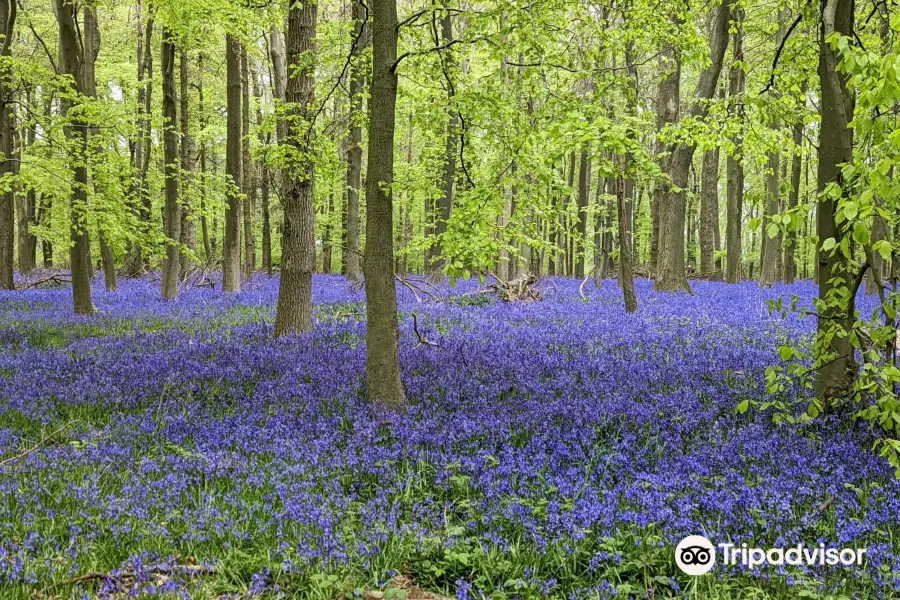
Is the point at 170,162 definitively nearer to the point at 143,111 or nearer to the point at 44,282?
the point at 143,111

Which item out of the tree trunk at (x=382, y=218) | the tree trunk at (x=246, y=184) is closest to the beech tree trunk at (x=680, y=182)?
the tree trunk at (x=382, y=218)

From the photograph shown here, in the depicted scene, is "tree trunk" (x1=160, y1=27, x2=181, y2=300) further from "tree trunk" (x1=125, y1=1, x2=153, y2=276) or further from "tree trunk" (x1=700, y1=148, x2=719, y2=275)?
"tree trunk" (x1=700, y1=148, x2=719, y2=275)

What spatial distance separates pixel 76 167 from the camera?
11719mm

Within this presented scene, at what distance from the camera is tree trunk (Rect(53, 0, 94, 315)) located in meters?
11.0

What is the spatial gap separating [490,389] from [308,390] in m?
2.15

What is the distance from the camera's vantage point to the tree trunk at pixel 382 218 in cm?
594

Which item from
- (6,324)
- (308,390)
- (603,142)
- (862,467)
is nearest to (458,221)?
(603,142)

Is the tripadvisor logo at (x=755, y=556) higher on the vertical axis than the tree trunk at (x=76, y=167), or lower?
lower

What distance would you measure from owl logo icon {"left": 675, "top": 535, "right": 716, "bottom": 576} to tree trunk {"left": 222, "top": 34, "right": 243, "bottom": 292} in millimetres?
13357

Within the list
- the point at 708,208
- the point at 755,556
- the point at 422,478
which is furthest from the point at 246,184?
the point at 755,556

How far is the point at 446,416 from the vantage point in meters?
5.99

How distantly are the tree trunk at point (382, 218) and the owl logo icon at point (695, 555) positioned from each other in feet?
10.8

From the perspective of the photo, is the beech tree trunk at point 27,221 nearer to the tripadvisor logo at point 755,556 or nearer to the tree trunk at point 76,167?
the tree trunk at point 76,167

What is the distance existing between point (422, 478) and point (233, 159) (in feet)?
47.4
